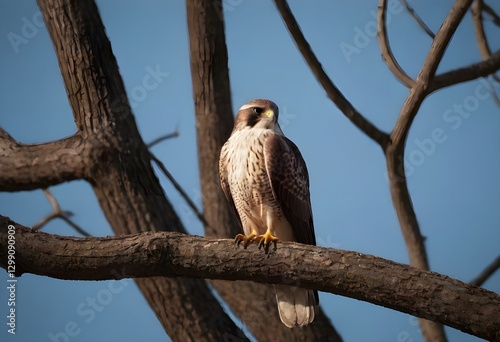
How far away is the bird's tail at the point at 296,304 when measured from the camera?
3705 millimetres

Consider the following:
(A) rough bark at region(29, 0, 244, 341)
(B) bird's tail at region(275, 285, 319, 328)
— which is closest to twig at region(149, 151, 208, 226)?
(A) rough bark at region(29, 0, 244, 341)

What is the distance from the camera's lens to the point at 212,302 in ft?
13.2

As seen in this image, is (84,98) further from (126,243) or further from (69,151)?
(126,243)

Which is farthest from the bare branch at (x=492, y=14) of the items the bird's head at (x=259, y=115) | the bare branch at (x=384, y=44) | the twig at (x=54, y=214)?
the twig at (x=54, y=214)

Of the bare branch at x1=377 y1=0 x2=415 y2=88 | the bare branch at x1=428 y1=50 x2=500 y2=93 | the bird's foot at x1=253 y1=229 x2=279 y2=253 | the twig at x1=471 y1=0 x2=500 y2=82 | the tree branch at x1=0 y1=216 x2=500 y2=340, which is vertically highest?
the twig at x1=471 y1=0 x2=500 y2=82

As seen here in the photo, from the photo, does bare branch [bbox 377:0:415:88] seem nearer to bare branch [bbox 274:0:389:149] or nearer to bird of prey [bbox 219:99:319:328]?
bare branch [bbox 274:0:389:149]

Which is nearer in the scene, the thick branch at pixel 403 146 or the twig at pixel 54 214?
the thick branch at pixel 403 146

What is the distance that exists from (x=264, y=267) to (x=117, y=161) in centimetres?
140

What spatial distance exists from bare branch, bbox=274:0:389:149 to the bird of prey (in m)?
0.43

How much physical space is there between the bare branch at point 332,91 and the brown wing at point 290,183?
1.57ft

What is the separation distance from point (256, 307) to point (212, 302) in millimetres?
480

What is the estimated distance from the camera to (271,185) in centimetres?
361

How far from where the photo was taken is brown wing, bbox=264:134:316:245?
360cm

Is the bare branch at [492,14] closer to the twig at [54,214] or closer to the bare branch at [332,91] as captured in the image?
the bare branch at [332,91]
